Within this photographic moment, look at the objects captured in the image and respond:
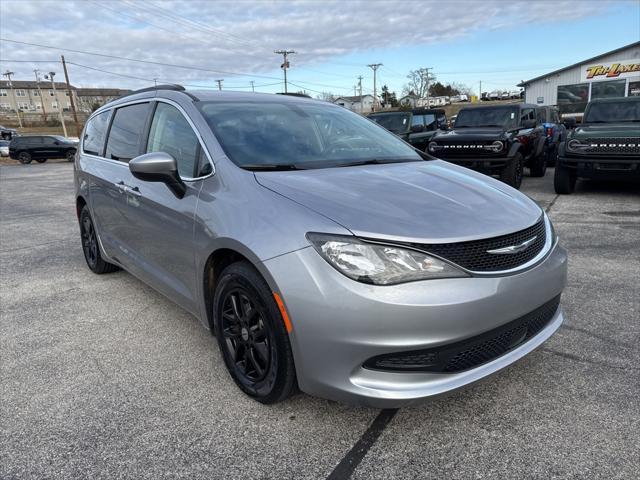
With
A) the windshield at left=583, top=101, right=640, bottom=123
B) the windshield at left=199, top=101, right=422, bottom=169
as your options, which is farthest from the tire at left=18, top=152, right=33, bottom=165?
the windshield at left=199, top=101, right=422, bottom=169

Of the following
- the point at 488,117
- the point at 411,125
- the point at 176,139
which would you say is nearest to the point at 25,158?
the point at 411,125

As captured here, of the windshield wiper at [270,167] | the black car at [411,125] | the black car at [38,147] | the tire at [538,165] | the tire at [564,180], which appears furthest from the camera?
the black car at [38,147]

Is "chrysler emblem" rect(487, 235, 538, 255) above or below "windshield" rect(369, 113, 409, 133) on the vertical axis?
below

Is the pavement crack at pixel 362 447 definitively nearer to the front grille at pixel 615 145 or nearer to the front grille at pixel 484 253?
the front grille at pixel 484 253

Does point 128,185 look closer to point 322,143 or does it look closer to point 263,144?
point 263,144

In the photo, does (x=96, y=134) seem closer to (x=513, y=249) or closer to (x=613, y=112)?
(x=513, y=249)

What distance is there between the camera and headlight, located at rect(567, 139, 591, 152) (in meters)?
8.16

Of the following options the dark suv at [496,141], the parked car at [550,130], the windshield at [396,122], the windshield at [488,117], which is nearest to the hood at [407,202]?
the dark suv at [496,141]

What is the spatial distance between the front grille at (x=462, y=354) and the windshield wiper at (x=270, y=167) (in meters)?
1.23

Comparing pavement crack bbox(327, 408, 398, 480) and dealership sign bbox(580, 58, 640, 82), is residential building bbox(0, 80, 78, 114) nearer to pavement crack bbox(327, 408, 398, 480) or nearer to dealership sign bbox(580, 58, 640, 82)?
dealership sign bbox(580, 58, 640, 82)

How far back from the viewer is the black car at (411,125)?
13.2m

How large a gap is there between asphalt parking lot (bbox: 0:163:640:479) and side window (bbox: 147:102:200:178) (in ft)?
4.06

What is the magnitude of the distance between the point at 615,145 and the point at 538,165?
3985mm

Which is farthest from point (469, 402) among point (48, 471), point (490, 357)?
point (48, 471)
